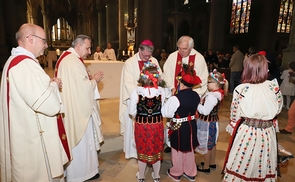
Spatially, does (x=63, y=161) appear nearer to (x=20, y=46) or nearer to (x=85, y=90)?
(x=85, y=90)

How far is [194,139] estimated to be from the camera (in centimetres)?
275

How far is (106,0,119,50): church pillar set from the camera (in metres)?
17.9

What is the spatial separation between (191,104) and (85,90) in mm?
1271

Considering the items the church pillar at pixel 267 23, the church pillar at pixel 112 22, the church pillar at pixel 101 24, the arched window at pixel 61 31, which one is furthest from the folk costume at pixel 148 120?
the arched window at pixel 61 31

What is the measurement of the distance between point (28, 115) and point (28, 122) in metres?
0.06

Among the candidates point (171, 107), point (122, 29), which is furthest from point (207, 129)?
point (122, 29)

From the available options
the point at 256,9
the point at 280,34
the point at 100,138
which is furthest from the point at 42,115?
the point at 280,34

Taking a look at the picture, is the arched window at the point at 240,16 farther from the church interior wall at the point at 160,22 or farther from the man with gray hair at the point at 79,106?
the man with gray hair at the point at 79,106

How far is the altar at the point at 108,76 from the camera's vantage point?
19.5 feet

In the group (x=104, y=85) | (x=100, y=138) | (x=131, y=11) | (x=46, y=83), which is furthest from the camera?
(x=131, y=11)

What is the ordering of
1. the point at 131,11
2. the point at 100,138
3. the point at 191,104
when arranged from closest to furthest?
the point at 191,104, the point at 100,138, the point at 131,11

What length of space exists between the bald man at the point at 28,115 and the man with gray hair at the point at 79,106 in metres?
0.57

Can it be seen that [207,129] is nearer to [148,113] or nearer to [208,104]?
[208,104]

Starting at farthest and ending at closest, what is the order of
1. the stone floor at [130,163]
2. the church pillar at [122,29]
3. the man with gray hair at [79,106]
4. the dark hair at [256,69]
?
the church pillar at [122,29], the stone floor at [130,163], the man with gray hair at [79,106], the dark hair at [256,69]
